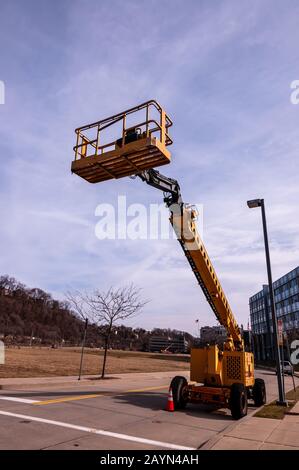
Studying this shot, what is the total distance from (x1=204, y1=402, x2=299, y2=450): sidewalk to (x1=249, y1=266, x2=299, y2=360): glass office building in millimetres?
Result: 55354

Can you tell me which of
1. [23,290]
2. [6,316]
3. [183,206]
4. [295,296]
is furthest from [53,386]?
[23,290]

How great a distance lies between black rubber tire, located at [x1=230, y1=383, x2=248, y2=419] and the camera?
10.5m

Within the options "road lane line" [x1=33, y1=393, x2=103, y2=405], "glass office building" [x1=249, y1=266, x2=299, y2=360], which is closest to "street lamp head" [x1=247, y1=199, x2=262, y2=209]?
"road lane line" [x1=33, y1=393, x2=103, y2=405]

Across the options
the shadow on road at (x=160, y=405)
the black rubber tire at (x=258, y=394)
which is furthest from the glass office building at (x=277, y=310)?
the shadow on road at (x=160, y=405)

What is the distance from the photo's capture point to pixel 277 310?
3524 inches

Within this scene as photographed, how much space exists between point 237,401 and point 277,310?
3322 inches

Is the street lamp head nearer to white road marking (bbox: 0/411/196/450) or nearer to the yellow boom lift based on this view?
the yellow boom lift

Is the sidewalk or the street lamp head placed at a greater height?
the street lamp head

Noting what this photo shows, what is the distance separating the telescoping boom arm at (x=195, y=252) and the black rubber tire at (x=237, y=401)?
215 cm

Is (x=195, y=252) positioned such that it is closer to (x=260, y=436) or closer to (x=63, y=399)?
(x=260, y=436)

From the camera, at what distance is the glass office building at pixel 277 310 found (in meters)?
79.1

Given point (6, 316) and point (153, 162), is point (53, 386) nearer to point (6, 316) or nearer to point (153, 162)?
point (153, 162)

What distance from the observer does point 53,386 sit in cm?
1595
